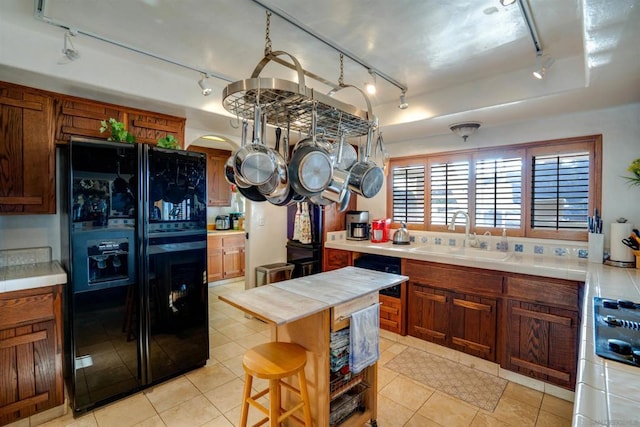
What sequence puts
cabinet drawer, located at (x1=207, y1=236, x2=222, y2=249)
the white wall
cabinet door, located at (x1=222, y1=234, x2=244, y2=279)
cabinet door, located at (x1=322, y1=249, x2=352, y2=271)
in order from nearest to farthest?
the white wall → cabinet door, located at (x1=322, y1=249, x2=352, y2=271) → cabinet drawer, located at (x1=207, y1=236, x2=222, y2=249) → cabinet door, located at (x1=222, y1=234, x2=244, y2=279)

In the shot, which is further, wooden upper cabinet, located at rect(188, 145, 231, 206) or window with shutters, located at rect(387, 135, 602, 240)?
wooden upper cabinet, located at rect(188, 145, 231, 206)

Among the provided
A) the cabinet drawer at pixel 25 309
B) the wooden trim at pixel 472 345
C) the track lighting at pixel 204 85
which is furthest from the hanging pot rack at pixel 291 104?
the wooden trim at pixel 472 345

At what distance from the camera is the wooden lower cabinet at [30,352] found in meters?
1.85

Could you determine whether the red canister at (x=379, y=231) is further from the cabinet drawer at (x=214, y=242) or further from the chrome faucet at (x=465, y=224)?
the cabinet drawer at (x=214, y=242)

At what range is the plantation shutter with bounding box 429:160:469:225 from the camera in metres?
3.33

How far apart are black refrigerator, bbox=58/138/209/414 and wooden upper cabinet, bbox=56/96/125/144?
0.70 feet

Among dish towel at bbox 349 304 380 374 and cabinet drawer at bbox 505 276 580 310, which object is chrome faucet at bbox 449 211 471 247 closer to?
cabinet drawer at bbox 505 276 580 310

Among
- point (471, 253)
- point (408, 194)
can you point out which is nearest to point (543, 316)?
point (471, 253)

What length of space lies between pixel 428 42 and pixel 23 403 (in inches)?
136

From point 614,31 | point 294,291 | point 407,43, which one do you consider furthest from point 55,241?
point 614,31

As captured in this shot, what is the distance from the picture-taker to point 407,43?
191cm

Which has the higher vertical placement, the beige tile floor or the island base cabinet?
the island base cabinet

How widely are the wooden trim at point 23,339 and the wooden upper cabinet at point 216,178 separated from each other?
3.40 m

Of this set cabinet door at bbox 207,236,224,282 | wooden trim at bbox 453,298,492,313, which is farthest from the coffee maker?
cabinet door at bbox 207,236,224,282
